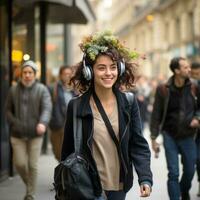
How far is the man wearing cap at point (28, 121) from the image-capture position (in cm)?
804

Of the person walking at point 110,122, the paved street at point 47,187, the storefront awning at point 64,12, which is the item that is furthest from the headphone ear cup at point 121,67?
the storefront awning at point 64,12

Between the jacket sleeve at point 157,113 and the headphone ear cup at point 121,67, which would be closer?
the headphone ear cup at point 121,67

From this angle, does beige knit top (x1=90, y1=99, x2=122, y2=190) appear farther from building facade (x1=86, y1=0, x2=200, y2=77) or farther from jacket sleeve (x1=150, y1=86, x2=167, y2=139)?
building facade (x1=86, y1=0, x2=200, y2=77)

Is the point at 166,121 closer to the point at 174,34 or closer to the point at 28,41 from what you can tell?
the point at 28,41

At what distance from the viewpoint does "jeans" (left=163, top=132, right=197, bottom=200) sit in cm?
750

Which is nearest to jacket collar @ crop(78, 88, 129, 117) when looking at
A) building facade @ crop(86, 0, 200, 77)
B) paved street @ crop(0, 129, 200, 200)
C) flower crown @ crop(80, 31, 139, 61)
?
flower crown @ crop(80, 31, 139, 61)

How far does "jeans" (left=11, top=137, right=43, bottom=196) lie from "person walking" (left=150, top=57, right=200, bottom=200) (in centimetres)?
157

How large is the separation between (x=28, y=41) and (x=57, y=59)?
20.0ft

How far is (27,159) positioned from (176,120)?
2.01 m

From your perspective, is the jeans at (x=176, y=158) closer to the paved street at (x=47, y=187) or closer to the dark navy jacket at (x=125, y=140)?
the paved street at (x=47, y=187)

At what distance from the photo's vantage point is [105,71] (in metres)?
4.70

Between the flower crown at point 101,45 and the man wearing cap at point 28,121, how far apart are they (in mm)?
3373

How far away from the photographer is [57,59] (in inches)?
757

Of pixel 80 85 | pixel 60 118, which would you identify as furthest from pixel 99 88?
pixel 60 118
